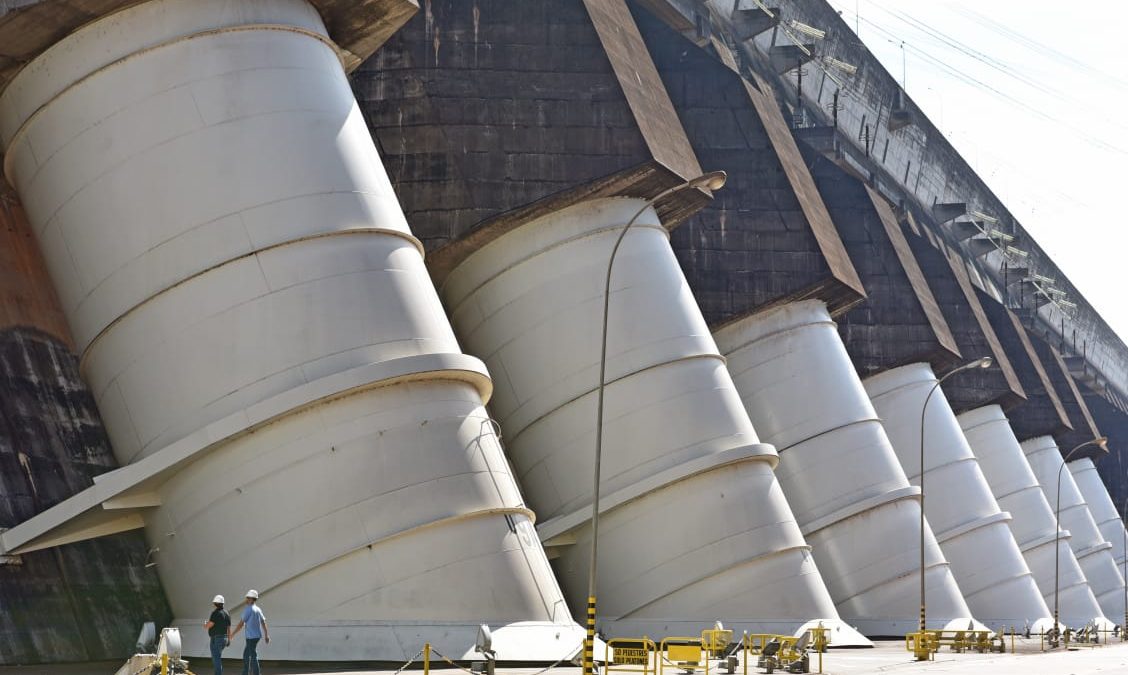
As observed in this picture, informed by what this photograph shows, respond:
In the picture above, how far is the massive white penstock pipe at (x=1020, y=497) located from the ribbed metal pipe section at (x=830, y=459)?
777 inches

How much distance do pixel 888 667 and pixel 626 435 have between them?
795cm

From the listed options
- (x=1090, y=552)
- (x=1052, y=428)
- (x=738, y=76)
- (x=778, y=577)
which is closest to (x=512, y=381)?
(x=778, y=577)

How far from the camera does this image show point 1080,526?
7519 cm

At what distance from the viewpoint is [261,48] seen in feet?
81.0

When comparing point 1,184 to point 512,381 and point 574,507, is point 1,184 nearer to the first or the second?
point 512,381

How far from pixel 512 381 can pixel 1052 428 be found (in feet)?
150

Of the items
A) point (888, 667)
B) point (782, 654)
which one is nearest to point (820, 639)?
point (782, 654)

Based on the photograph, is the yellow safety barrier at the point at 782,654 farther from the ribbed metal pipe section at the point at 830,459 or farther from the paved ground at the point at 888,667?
the ribbed metal pipe section at the point at 830,459

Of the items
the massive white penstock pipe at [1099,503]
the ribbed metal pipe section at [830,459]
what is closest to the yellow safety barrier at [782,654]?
the ribbed metal pipe section at [830,459]

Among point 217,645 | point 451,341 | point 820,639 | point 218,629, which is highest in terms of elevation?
point 451,341

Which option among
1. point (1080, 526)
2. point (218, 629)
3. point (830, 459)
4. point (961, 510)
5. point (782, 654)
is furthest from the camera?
point (1080, 526)

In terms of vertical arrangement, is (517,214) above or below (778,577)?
above

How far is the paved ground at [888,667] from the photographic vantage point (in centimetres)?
2160

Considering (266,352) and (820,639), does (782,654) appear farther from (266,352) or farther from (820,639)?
(266,352)
